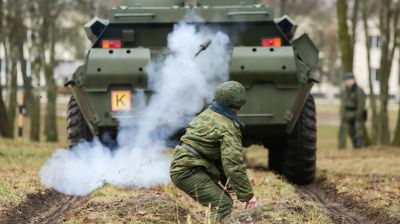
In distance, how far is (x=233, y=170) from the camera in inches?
271

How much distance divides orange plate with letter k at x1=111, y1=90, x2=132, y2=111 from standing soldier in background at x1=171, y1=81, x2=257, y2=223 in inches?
147

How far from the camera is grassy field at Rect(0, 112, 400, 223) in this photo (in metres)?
7.50

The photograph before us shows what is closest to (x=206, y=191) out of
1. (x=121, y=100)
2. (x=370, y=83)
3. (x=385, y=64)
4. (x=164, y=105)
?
(x=164, y=105)

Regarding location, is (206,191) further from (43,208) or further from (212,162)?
(43,208)

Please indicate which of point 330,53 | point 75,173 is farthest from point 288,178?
point 330,53

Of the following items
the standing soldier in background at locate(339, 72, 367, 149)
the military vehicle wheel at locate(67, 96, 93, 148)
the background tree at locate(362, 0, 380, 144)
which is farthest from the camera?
the background tree at locate(362, 0, 380, 144)

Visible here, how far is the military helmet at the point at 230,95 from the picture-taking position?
7027 millimetres

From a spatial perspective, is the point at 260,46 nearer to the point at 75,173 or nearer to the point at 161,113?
the point at 161,113

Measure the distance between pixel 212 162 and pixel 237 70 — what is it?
3.73 m

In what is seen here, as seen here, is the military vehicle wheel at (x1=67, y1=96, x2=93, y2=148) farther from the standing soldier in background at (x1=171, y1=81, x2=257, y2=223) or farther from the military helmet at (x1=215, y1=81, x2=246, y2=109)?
the military helmet at (x1=215, y1=81, x2=246, y2=109)

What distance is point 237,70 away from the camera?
1087 centimetres

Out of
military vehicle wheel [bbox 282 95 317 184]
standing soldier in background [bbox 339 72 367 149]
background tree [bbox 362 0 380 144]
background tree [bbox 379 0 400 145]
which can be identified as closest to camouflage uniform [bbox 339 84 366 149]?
standing soldier in background [bbox 339 72 367 149]

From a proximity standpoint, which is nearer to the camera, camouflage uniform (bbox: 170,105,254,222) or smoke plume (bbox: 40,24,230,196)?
camouflage uniform (bbox: 170,105,254,222)

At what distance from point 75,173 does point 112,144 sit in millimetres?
703
